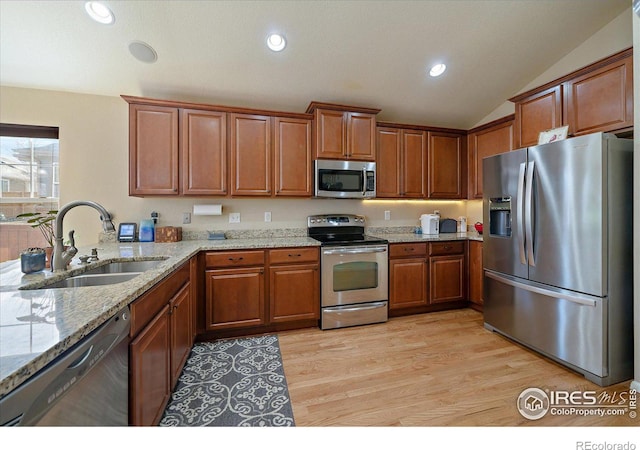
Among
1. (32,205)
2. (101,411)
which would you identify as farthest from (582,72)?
(32,205)

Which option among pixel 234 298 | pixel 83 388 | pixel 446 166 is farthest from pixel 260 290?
pixel 446 166

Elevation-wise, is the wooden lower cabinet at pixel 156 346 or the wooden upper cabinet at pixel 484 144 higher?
the wooden upper cabinet at pixel 484 144

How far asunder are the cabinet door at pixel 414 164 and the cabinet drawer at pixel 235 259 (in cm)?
203

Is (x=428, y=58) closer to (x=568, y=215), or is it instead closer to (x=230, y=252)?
(x=568, y=215)

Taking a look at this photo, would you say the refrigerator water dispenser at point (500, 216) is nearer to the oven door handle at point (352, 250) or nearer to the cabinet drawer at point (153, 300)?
the oven door handle at point (352, 250)

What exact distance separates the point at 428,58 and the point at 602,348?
2.89 meters

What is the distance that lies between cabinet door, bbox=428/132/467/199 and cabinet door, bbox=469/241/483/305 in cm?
79

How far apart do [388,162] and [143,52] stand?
2769 millimetres

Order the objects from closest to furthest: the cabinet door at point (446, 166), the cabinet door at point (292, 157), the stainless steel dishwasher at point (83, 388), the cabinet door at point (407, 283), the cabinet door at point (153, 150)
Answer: the stainless steel dishwasher at point (83, 388)
the cabinet door at point (153, 150)
the cabinet door at point (292, 157)
the cabinet door at point (407, 283)
the cabinet door at point (446, 166)

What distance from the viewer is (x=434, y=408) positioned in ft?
5.59

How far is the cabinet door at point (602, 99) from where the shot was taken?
2141 millimetres

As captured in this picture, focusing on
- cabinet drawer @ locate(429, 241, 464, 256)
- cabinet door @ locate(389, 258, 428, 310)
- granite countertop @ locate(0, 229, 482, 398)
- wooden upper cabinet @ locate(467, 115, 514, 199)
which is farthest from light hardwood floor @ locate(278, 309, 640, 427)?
wooden upper cabinet @ locate(467, 115, 514, 199)

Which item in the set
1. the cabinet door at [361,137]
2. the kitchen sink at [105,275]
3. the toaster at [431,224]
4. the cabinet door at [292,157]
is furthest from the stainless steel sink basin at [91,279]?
the toaster at [431,224]

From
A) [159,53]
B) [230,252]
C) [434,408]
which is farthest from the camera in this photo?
[230,252]
